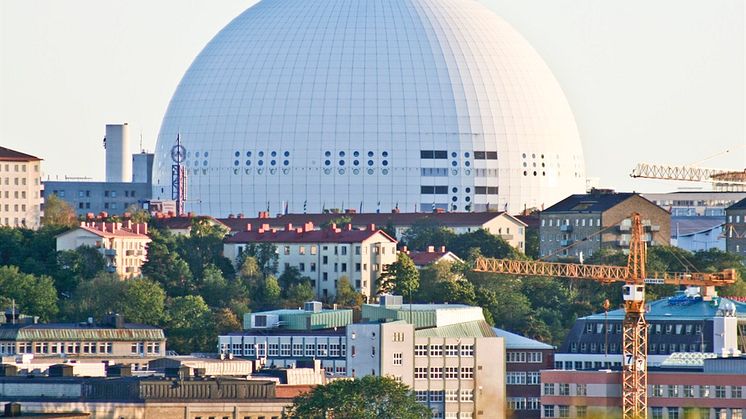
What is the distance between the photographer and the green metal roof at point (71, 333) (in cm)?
13675

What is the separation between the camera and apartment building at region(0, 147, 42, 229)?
192 metres

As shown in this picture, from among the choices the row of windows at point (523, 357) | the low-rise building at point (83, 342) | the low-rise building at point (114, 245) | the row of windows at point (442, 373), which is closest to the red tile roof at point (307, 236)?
the low-rise building at point (114, 245)

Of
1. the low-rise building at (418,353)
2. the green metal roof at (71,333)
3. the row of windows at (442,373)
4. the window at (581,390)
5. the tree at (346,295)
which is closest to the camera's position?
the window at (581,390)

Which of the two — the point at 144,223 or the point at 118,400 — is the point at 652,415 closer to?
the point at 118,400

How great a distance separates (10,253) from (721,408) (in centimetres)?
5631

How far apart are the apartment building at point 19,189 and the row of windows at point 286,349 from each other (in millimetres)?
53078

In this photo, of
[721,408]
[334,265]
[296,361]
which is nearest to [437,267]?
[334,265]

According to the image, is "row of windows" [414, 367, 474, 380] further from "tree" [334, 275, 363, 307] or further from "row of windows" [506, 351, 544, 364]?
"tree" [334, 275, 363, 307]

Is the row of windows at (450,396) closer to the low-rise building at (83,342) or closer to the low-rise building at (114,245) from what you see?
the low-rise building at (83,342)

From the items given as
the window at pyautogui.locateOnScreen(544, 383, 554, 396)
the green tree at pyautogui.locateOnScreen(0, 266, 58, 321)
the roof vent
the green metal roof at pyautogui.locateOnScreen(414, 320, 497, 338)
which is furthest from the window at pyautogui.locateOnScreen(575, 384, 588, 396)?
the green tree at pyautogui.locateOnScreen(0, 266, 58, 321)

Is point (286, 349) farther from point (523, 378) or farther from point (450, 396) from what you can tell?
point (523, 378)

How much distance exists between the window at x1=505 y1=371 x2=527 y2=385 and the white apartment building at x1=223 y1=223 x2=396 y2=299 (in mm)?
37107

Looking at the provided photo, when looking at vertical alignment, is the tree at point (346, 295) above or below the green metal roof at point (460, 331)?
above

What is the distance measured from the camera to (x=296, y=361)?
134m
